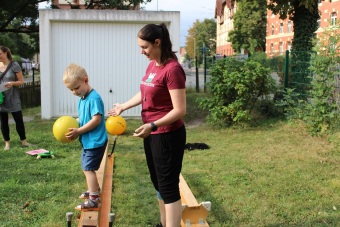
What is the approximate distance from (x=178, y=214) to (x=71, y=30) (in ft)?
30.1

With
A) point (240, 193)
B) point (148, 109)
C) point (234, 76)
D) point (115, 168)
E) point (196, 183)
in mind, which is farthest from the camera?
point (234, 76)

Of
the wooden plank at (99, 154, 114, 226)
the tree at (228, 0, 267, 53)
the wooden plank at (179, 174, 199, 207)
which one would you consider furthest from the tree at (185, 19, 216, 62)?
the wooden plank at (179, 174, 199, 207)

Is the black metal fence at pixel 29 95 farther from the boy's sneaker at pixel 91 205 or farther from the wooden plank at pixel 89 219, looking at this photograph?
the wooden plank at pixel 89 219

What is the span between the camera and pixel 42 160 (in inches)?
263

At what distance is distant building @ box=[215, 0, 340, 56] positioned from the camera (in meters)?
27.4

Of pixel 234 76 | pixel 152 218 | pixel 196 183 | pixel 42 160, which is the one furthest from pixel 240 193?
pixel 234 76

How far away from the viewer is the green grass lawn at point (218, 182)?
14.3 ft

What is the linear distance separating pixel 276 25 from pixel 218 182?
171 ft

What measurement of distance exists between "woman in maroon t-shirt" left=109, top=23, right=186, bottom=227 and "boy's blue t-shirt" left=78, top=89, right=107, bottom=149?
2.76ft

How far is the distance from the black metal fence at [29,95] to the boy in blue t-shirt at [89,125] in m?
11.6

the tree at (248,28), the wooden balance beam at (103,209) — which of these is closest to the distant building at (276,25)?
the tree at (248,28)

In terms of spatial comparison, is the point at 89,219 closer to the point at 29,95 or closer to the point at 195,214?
the point at 195,214

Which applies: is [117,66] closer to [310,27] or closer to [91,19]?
[91,19]

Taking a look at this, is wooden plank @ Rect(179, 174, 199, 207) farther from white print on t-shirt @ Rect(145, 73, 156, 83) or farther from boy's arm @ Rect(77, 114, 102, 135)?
white print on t-shirt @ Rect(145, 73, 156, 83)
